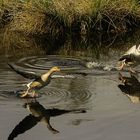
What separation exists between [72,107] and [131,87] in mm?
1913

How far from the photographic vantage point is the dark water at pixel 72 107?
7.99 m

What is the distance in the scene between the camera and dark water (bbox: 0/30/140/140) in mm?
7988

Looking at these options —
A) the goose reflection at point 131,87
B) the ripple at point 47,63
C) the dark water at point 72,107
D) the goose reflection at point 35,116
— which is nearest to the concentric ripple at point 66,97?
the dark water at point 72,107

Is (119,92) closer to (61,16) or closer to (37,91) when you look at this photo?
(37,91)

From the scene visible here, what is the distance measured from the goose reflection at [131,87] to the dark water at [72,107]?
71 mm

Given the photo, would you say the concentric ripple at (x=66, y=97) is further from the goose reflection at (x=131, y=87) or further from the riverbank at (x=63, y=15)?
the riverbank at (x=63, y=15)

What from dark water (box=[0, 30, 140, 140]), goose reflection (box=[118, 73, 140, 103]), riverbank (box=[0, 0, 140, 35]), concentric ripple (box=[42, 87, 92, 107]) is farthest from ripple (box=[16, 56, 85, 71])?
riverbank (box=[0, 0, 140, 35])

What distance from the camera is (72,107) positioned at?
9062 millimetres

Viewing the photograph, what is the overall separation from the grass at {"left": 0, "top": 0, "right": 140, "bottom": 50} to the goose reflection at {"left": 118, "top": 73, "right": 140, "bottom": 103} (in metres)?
4.78

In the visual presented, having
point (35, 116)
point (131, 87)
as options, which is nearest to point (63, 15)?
point (131, 87)

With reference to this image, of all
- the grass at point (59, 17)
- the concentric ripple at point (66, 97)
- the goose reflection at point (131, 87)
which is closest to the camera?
the concentric ripple at point (66, 97)

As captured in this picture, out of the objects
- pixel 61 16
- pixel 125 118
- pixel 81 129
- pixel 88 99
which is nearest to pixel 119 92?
pixel 88 99

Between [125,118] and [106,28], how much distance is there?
831 centimetres

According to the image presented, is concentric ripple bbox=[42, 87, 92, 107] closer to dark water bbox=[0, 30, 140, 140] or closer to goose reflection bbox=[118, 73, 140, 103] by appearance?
dark water bbox=[0, 30, 140, 140]
